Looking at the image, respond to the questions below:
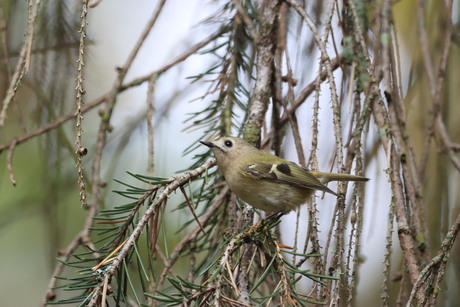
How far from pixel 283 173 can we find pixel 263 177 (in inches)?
3.1

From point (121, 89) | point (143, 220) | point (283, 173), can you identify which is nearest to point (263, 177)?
point (283, 173)

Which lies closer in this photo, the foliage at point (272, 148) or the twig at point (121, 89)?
the foliage at point (272, 148)

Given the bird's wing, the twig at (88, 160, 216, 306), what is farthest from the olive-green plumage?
the twig at (88, 160, 216, 306)

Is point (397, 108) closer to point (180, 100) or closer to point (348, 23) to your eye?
point (348, 23)

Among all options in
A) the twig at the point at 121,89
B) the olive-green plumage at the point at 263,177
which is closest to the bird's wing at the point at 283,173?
the olive-green plumage at the point at 263,177

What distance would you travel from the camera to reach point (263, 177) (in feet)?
7.12

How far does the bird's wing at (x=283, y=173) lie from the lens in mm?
2064

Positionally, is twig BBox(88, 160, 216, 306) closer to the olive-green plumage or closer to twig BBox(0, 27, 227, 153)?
the olive-green plumage

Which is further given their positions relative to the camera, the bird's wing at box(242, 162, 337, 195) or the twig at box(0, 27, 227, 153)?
the bird's wing at box(242, 162, 337, 195)

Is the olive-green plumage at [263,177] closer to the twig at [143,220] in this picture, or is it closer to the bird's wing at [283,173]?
the bird's wing at [283,173]

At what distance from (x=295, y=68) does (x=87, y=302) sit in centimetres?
118

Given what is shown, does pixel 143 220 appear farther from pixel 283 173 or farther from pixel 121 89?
pixel 283 173

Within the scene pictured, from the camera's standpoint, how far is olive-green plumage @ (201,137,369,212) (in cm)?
188

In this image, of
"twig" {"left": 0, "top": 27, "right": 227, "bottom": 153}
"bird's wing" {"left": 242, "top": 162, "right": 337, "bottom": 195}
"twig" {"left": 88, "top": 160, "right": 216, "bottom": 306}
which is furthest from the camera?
"bird's wing" {"left": 242, "top": 162, "right": 337, "bottom": 195}
